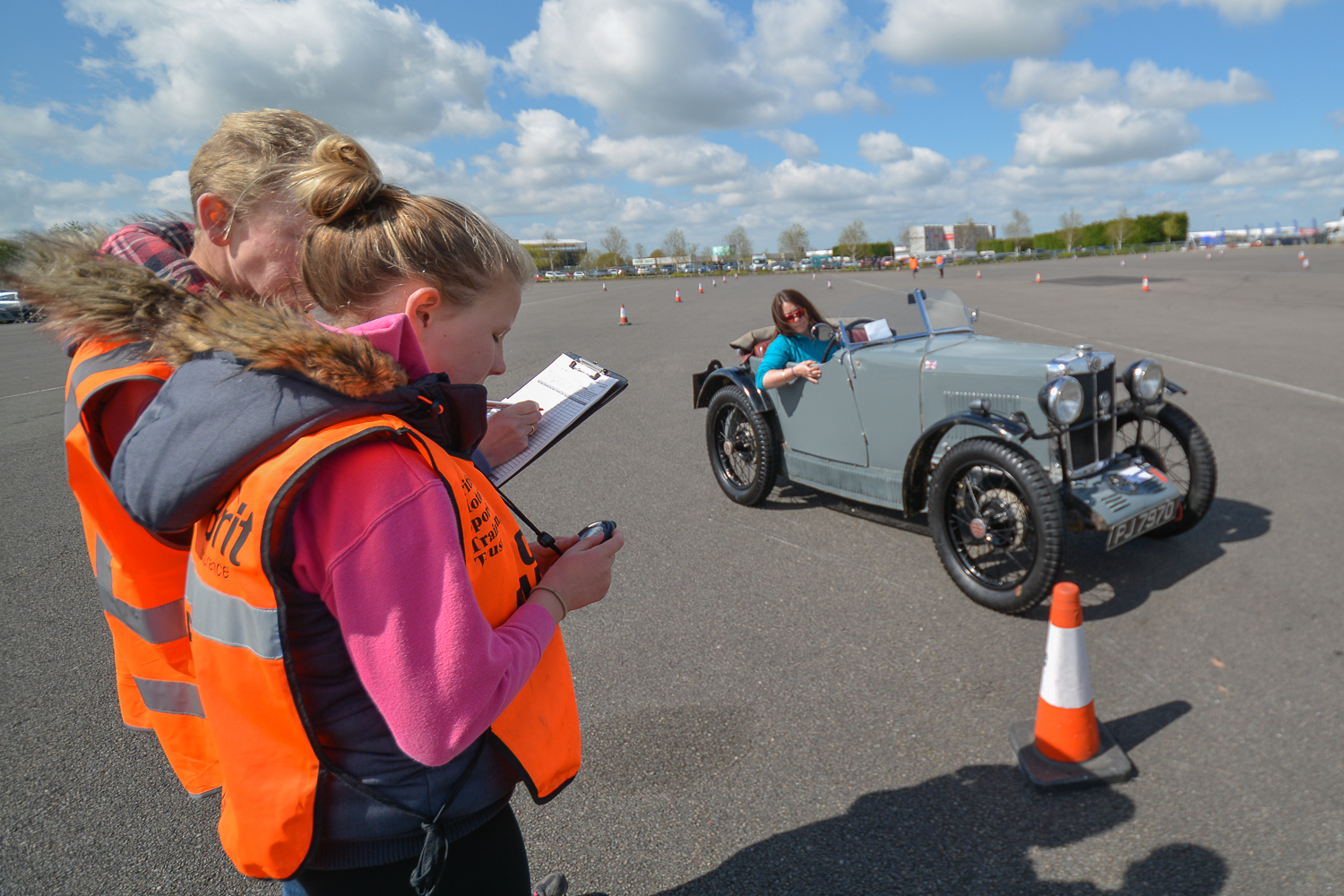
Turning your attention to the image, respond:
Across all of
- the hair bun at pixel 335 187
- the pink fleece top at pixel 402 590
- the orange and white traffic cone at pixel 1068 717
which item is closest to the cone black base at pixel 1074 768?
the orange and white traffic cone at pixel 1068 717

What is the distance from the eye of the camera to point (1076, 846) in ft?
7.15

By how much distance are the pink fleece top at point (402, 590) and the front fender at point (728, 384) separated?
4.21 meters

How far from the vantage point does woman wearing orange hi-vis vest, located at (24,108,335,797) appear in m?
1.06

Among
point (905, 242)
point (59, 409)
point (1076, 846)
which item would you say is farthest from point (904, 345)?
point (905, 242)

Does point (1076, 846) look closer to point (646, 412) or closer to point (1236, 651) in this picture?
point (1236, 651)

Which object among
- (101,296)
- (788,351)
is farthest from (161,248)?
(788,351)

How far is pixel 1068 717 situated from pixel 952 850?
0.63 metres

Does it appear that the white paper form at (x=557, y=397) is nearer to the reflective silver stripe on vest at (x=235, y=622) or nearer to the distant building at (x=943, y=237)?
the reflective silver stripe on vest at (x=235, y=622)

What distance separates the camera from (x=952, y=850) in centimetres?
219

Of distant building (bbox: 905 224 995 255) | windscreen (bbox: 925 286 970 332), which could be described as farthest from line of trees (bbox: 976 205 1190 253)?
windscreen (bbox: 925 286 970 332)

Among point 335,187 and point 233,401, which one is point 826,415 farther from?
point 233,401

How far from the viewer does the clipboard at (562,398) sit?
1.74m

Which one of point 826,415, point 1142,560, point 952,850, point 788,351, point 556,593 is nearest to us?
point 556,593

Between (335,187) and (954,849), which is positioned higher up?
(335,187)
